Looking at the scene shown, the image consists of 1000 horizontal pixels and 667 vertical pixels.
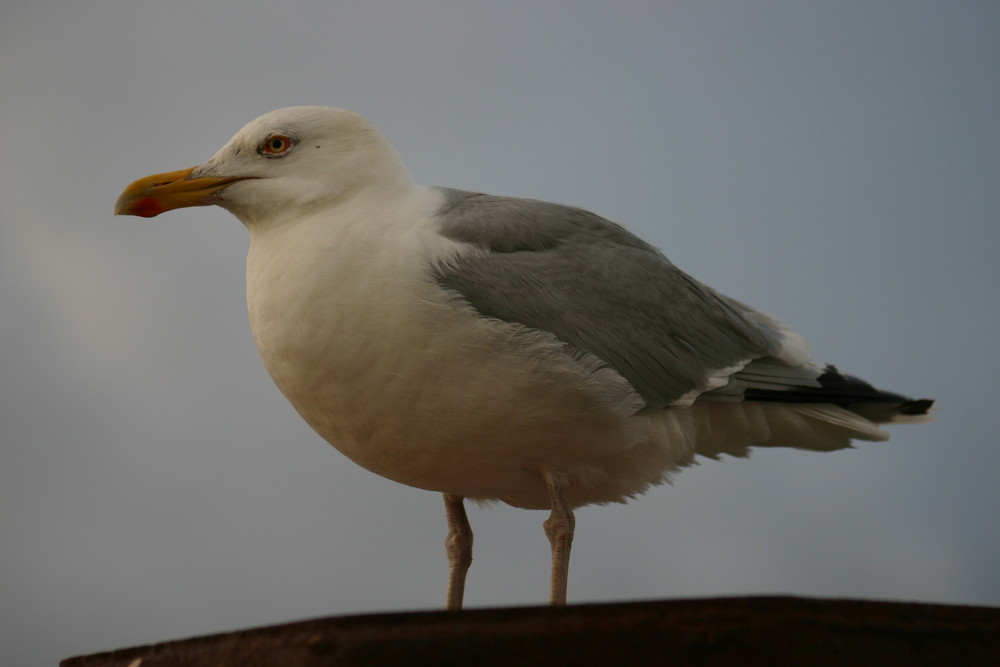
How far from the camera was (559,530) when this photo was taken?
3217 mm

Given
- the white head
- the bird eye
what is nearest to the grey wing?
the white head

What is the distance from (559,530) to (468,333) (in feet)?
2.29

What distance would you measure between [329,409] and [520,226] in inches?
33.2

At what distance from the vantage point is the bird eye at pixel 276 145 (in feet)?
11.2

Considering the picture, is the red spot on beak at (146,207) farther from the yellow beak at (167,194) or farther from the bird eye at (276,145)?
the bird eye at (276,145)

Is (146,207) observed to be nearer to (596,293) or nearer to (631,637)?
(596,293)

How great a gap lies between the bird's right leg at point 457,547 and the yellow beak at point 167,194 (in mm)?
1294

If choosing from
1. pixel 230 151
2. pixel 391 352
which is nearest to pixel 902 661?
pixel 391 352

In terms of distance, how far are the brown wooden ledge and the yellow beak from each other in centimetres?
166

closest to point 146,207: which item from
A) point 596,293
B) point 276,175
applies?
point 276,175

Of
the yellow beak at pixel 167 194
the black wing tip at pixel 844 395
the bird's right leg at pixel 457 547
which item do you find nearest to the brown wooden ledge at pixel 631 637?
the bird's right leg at pixel 457 547

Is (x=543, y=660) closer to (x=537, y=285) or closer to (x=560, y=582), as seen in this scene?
(x=560, y=582)

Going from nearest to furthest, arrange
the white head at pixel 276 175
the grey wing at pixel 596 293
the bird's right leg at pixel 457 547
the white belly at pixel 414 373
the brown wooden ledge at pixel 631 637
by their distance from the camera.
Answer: the brown wooden ledge at pixel 631 637, the white belly at pixel 414 373, the grey wing at pixel 596 293, the white head at pixel 276 175, the bird's right leg at pixel 457 547

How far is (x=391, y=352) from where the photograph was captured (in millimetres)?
2949
